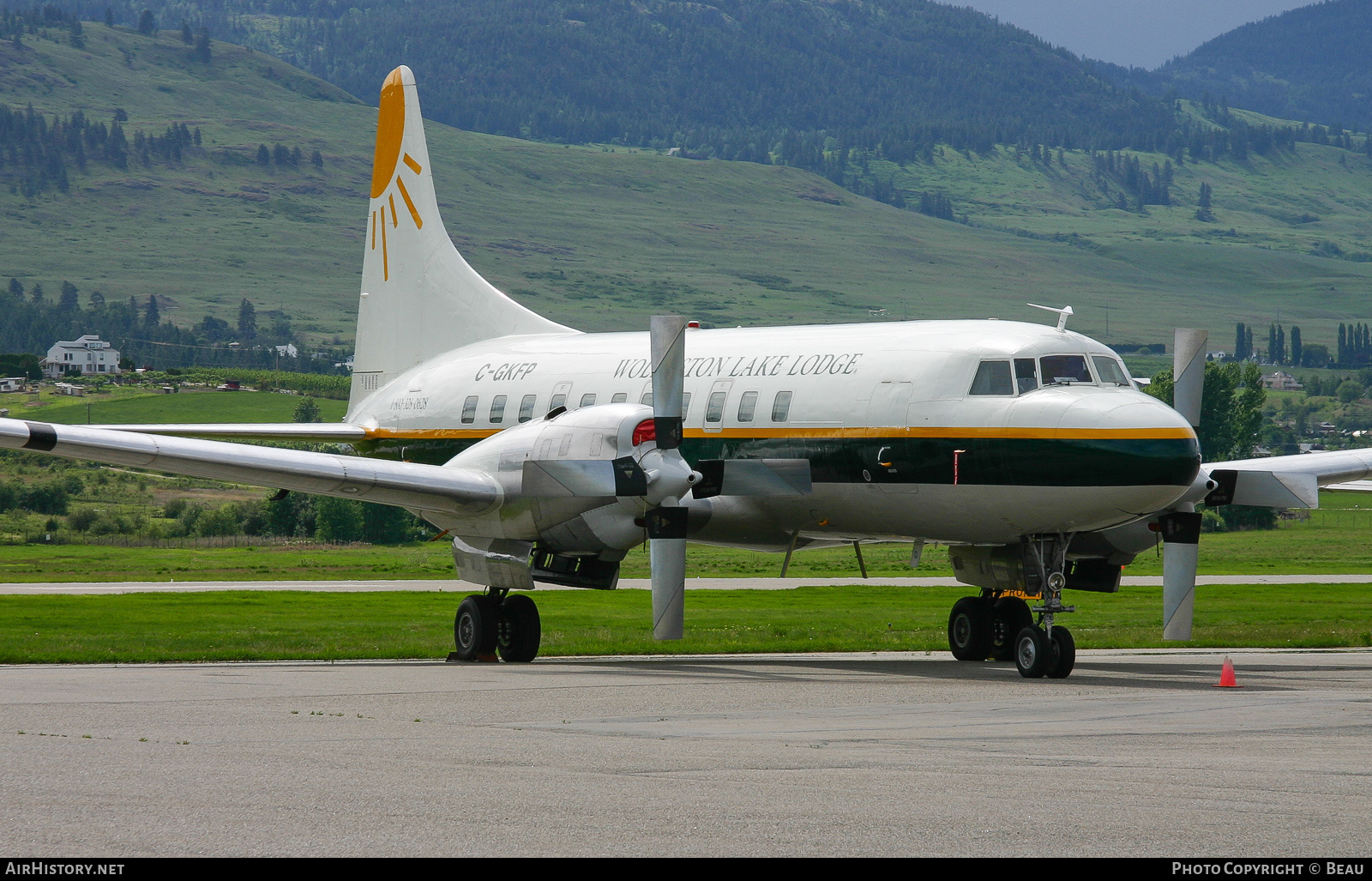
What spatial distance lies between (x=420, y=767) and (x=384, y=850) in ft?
10.1

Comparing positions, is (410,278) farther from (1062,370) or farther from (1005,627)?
(1062,370)

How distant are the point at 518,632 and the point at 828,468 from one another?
16.7ft

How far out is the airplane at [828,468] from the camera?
19.4 metres

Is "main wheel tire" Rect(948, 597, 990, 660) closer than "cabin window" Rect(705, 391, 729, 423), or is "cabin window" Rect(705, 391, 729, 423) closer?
"cabin window" Rect(705, 391, 729, 423)

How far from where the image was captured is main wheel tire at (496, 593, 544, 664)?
A: 74.8 ft

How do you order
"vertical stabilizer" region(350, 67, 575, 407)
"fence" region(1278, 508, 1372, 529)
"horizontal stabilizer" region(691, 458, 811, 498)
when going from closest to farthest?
"horizontal stabilizer" region(691, 458, 811, 498) → "vertical stabilizer" region(350, 67, 575, 407) → "fence" region(1278, 508, 1372, 529)

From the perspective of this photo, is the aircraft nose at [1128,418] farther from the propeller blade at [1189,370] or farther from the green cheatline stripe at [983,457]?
the propeller blade at [1189,370]

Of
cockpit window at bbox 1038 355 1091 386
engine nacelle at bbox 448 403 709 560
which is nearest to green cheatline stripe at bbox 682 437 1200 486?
cockpit window at bbox 1038 355 1091 386

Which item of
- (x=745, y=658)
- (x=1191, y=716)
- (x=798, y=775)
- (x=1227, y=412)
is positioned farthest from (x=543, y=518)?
(x=1227, y=412)

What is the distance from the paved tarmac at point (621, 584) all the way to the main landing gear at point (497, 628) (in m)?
26.6

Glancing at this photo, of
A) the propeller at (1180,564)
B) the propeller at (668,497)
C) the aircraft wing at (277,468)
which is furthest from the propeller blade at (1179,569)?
the aircraft wing at (277,468)

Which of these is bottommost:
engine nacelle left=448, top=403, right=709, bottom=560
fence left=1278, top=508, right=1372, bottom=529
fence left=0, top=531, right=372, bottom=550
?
fence left=0, top=531, right=372, bottom=550

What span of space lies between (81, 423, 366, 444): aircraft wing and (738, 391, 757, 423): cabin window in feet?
22.7

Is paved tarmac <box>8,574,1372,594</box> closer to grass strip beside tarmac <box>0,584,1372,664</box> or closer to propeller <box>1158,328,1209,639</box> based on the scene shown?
grass strip beside tarmac <box>0,584,1372,664</box>
